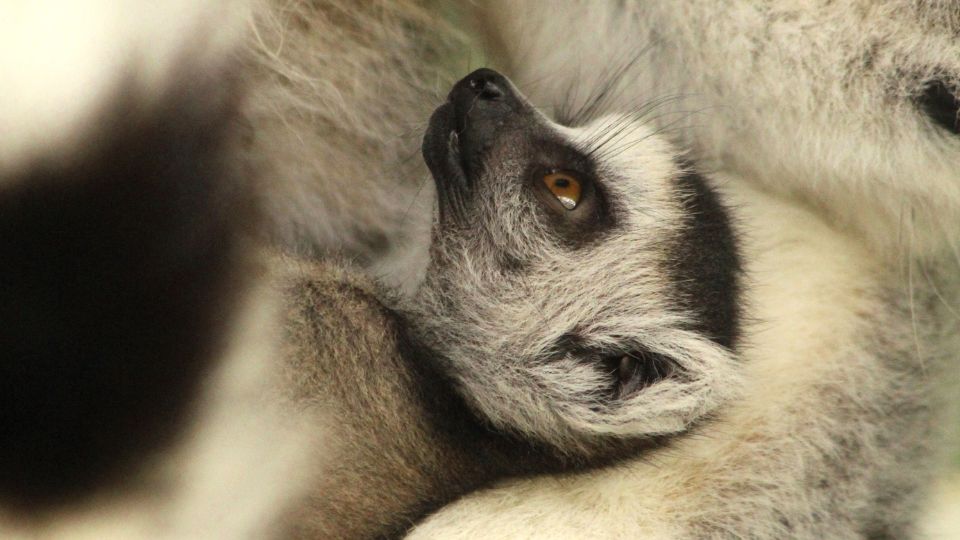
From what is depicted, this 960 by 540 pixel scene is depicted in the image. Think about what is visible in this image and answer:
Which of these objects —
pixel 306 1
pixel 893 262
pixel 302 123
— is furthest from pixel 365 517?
pixel 893 262

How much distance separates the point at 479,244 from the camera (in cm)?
186

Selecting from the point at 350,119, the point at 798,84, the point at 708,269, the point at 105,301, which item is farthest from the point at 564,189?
the point at 105,301

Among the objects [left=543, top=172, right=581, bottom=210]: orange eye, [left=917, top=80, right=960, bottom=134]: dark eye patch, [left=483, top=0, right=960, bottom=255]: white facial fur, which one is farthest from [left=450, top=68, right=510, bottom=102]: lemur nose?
[left=917, top=80, right=960, bottom=134]: dark eye patch

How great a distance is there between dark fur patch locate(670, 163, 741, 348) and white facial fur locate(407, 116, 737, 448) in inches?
0.7

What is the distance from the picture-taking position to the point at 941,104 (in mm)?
1747

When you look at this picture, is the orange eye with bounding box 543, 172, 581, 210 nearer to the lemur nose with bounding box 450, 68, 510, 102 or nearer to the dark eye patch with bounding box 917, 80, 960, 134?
the lemur nose with bounding box 450, 68, 510, 102

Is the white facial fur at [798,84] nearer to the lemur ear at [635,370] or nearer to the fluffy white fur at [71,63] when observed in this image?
the lemur ear at [635,370]

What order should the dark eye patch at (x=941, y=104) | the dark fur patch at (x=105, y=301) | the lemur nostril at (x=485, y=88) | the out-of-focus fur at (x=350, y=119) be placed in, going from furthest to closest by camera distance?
the out-of-focus fur at (x=350, y=119)
the lemur nostril at (x=485, y=88)
the dark eye patch at (x=941, y=104)
the dark fur patch at (x=105, y=301)

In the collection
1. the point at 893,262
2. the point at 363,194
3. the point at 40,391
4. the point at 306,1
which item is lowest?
the point at 893,262

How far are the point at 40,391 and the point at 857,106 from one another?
1235 millimetres

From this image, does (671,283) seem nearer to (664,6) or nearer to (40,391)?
(664,6)

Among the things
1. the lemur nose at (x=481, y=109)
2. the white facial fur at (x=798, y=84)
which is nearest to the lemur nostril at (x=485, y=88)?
the lemur nose at (x=481, y=109)

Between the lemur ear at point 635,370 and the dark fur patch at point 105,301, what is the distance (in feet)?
2.07

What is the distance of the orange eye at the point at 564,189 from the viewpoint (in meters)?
1.87
